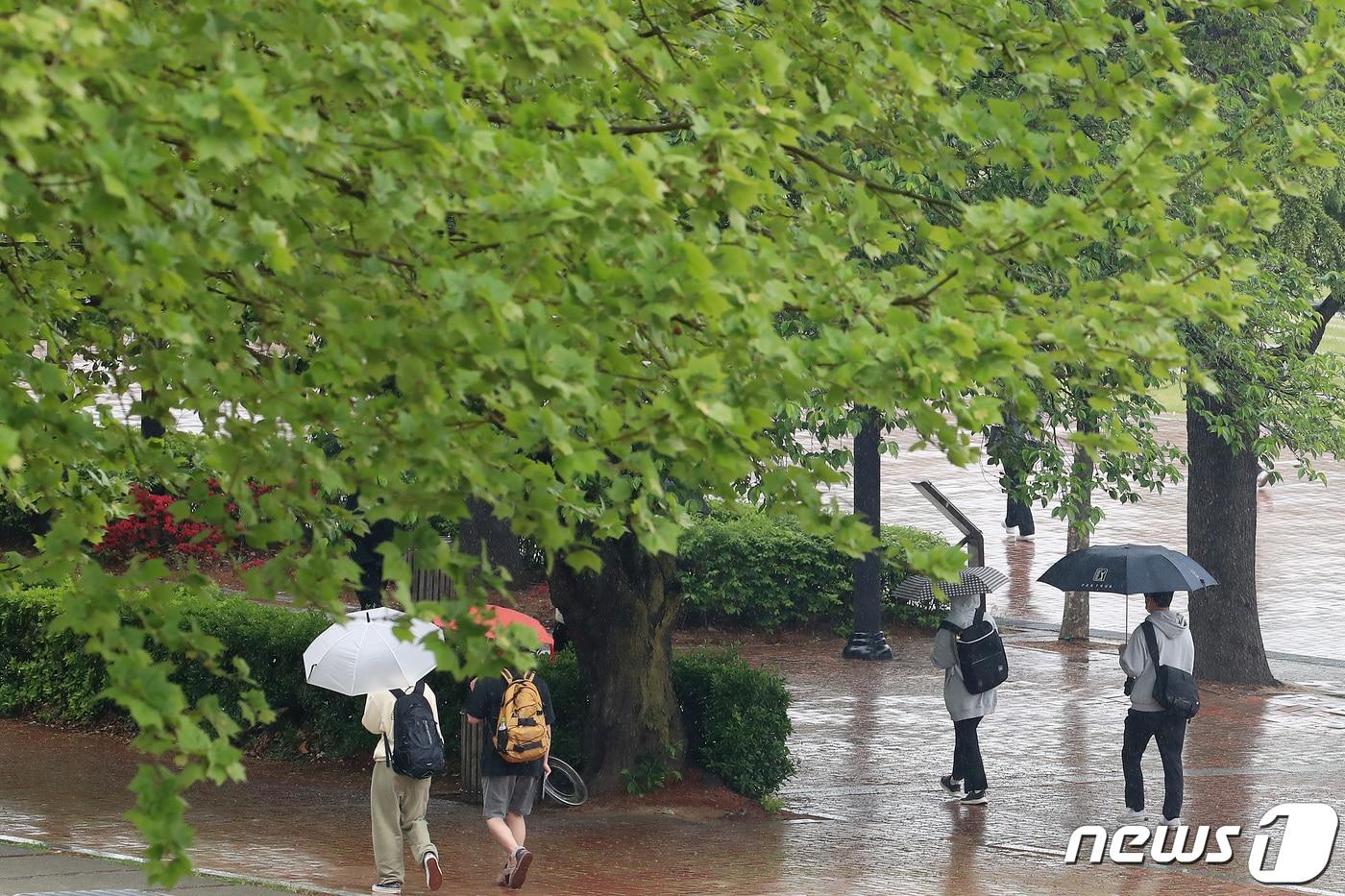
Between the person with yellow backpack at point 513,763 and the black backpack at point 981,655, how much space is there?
3666 mm

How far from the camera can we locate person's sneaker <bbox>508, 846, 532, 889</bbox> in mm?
10094

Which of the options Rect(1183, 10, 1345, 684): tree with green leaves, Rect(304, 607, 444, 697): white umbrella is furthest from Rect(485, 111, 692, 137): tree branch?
Rect(1183, 10, 1345, 684): tree with green leaves

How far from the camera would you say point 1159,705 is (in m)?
11.8

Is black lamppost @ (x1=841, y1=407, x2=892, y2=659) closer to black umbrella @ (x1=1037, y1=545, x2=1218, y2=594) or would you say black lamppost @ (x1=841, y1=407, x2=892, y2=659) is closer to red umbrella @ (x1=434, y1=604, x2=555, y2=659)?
red umbrella @ (x1=434, y1=604, x2=555, y2=659)

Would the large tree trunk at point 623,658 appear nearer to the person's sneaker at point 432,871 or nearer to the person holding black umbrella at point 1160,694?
the person's sneaker at point 432,871

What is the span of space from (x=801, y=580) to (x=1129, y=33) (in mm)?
14806

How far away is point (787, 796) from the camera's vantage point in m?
13.4

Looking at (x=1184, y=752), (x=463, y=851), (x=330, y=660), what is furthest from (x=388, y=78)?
(x=1184, y=752)

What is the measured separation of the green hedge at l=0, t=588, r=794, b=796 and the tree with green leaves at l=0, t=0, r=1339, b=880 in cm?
592

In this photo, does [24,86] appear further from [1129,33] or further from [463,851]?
[463,851]

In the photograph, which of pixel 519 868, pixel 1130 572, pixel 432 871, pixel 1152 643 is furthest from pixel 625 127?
pixel 1130 572

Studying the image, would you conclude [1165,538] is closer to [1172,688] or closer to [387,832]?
[1172,688]

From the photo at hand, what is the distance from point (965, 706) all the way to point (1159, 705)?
4.88 ft

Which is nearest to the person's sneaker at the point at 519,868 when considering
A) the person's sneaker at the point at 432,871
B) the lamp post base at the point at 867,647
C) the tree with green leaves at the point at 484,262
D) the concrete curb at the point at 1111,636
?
the person's sneaker at the point at 432,871
